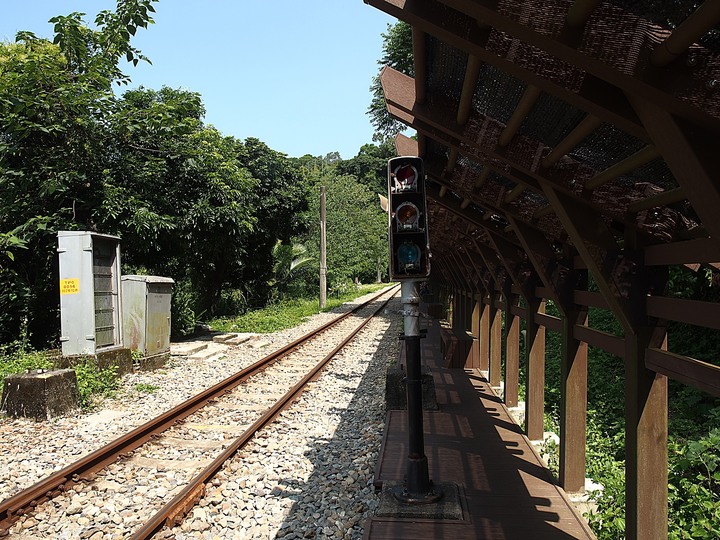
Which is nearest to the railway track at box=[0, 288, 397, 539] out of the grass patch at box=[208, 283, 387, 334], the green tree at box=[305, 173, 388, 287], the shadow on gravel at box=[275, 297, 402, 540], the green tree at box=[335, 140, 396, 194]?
the shadow on gravel at box=[275, 297, 402, 540]

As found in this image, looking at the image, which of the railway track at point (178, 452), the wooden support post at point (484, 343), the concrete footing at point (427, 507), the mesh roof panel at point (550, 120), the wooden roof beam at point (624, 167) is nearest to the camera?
the wooden roof beam at point (624, 167)

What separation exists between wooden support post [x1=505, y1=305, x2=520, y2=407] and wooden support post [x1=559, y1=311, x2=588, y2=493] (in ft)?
8.94

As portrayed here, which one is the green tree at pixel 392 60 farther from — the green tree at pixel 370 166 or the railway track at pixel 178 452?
the green tree at pixel 370 166

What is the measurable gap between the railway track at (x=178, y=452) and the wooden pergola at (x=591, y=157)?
11.3 feet

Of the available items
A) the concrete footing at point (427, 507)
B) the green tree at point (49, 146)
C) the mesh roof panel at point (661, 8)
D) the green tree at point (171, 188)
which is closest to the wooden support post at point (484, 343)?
the concrete footing at point (427, 507)

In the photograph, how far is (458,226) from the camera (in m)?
8.02

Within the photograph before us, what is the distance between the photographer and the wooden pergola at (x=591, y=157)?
6.15ft

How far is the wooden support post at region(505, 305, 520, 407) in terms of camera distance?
26.0 ft

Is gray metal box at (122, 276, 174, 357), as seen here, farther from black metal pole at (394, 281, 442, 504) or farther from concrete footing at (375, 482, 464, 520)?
black metal pole at (394, 281, 442, 504)

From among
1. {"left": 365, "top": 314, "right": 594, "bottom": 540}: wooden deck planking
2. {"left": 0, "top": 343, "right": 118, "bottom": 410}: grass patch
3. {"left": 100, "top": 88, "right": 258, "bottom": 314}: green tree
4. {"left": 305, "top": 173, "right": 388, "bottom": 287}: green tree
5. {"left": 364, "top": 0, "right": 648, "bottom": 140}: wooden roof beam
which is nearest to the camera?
{"left": 364, "top": 0, "right": 648, "bottom": 140}: wooden roof beam

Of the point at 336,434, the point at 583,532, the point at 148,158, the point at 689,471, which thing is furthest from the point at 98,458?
the point at 148,158

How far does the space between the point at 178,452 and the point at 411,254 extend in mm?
4155

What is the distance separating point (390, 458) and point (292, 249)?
2626cm

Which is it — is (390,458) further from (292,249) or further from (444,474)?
(292,249)
